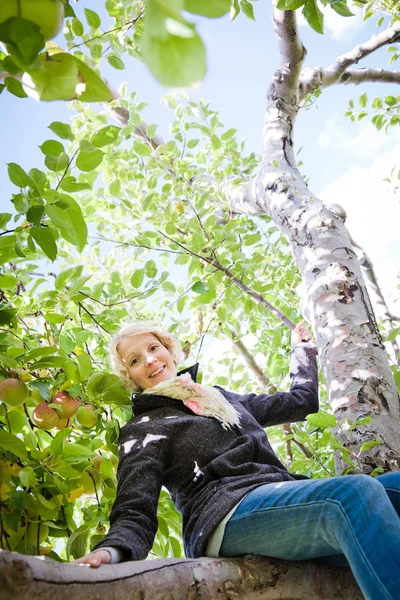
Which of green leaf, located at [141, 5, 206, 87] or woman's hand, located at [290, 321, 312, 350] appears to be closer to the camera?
green leaf, located at [141, 5, 206, 87]

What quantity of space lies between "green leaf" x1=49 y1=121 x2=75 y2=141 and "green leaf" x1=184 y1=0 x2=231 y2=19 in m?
0.84

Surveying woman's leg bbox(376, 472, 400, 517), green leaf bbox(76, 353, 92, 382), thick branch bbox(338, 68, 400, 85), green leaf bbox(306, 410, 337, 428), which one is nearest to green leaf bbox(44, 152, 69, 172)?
green leaf bbox(76, 353, 92, 382)

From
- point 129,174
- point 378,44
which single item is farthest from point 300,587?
point 378,44

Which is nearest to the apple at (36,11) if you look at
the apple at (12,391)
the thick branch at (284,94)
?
the apple at (12,391)

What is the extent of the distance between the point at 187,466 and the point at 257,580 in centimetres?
41

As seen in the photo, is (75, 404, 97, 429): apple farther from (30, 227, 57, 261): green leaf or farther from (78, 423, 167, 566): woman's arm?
(30, 227, 57, 261): green leaf

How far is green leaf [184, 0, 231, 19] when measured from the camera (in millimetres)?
303

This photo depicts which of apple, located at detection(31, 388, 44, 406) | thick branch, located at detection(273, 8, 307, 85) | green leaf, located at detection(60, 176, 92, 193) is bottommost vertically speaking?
apple, located at detection(31, 388, 44, 406)

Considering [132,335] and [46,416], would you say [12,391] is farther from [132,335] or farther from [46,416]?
[132,335]

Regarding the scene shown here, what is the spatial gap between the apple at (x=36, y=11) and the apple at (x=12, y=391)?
922mm

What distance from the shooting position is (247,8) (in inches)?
52.1

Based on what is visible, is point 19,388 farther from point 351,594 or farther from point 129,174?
point 129,174

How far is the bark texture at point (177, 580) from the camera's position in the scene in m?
0.56

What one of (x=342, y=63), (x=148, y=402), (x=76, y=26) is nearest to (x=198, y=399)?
(x=148, y=402)
